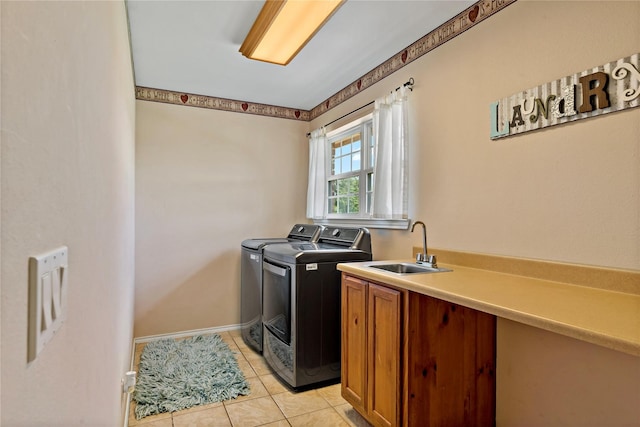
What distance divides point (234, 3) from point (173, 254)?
94.0 inches

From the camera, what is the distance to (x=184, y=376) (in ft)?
8.55

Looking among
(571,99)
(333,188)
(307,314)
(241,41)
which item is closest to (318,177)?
(333,188)

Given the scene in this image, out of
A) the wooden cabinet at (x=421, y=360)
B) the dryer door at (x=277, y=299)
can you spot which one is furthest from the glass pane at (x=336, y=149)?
the wooden cabinet at (x=421, y=360)

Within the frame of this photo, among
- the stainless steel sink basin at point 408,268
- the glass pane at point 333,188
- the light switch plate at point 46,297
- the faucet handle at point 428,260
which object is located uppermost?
the glass pane at point 333,188

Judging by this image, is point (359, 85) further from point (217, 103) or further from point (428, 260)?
point (428, 260)

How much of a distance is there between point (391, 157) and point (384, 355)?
1435 mm

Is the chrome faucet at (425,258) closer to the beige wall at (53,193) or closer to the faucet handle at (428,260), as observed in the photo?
the faucet handle at (428,260)

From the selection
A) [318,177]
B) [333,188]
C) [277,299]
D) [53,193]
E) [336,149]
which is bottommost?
[277,299]

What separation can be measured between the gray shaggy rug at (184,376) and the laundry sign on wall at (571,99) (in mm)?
2375

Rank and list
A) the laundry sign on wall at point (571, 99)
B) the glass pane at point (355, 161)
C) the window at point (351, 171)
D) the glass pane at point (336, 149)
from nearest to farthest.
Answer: the laundry sign on wall at point (571, 99) → the window at point (351, 171) → the glass pane at point (355, 161) → the glass pane at point (336, 149)

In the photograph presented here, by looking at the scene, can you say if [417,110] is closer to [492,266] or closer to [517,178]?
[517,178]

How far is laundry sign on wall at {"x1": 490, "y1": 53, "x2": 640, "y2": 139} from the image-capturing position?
140 cm

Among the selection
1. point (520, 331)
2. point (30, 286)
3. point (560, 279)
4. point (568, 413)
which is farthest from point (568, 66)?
point (30, 286)

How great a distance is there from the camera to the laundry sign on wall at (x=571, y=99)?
140cm
